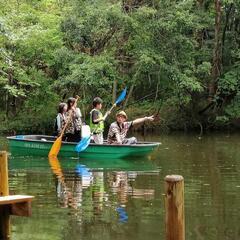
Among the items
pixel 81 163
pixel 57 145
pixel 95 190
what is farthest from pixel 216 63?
pixel 95 190

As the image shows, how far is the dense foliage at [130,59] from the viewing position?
83.0 feet

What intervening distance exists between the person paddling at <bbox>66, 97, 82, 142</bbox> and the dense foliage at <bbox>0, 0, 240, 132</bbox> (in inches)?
292

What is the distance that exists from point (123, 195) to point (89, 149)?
559 cm

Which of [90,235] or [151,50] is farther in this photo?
[151,50]

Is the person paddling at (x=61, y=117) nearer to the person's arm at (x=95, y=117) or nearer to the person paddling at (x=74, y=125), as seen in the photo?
the person paddling at (x=74, y=125)

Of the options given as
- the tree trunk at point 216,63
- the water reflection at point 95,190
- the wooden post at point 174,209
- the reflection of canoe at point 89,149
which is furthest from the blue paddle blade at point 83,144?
the tree trunk at point 216,63

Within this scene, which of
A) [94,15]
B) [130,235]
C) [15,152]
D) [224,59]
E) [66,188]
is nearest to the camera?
[130,235]

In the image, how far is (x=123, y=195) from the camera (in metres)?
10.5

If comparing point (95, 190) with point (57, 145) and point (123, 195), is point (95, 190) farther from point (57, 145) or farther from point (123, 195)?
point (57, 145)

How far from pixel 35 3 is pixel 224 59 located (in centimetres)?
982

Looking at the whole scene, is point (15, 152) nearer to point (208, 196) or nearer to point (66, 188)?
point (66, 188)

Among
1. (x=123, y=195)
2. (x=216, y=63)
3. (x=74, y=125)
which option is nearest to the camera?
(x=123, y=195)

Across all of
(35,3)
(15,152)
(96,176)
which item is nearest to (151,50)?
(35,3)

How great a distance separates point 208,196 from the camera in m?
10.4
